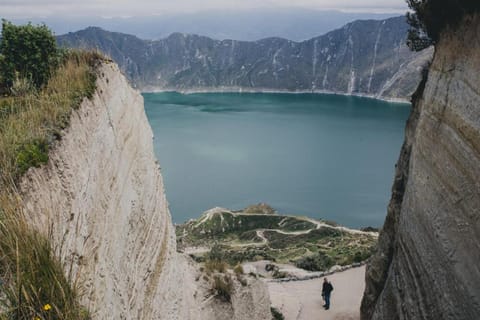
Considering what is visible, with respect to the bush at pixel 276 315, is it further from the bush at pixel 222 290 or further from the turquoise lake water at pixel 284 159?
the turquoise lake water at pixel 284 159

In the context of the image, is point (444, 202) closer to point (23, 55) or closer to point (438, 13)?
point (438, 13)

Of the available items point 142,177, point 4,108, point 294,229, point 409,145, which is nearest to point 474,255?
point 409,145

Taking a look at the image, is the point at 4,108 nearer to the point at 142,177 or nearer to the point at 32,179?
the point at 32,179

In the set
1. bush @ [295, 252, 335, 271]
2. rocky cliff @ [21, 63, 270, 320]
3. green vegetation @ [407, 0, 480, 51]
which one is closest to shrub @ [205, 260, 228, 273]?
rocky cliff @ [21, 63, 270, 320]

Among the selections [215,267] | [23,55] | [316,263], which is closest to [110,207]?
[23,55]

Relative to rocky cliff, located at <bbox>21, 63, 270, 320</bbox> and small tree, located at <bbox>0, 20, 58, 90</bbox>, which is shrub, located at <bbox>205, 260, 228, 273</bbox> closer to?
rocky cliff, located at <bbox>21, 63, 270, 320</bbox>

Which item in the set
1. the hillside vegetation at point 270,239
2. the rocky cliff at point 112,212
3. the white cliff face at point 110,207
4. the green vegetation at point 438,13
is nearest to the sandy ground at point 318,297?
the rocky cliff at point 112,212
